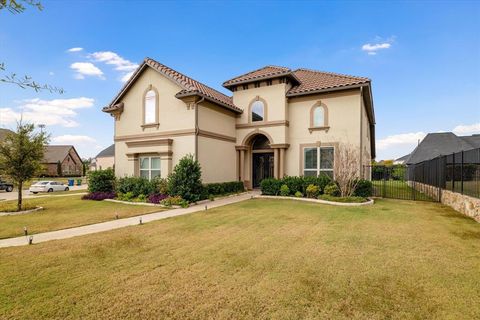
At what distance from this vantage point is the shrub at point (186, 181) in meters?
13.2

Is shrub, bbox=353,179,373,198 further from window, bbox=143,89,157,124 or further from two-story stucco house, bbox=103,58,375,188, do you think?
window, bbox=143,89,157,124

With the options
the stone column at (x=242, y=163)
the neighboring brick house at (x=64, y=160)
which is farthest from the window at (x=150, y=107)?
the neighboring brick house at (x=64, y=160)

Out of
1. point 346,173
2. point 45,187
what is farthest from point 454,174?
point 45,187

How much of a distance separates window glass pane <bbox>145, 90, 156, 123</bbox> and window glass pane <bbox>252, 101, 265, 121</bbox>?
281 inches

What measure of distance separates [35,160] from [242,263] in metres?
13.2

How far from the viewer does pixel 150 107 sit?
1666cm

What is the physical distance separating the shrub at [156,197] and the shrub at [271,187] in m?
6.35

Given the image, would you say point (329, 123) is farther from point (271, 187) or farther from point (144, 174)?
point (144, 174)

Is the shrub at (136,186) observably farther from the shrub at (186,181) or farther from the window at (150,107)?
the window at (150,107)

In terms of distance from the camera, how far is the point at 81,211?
11.9 m

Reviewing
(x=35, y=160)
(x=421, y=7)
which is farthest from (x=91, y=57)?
(x=421, y=7)

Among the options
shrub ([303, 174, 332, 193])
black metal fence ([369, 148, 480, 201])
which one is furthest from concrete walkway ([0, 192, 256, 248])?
black metal fence ([369, 148, 480, 201])

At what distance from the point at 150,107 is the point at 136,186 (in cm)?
551

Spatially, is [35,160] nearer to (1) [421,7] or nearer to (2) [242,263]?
(2) [242,263]
